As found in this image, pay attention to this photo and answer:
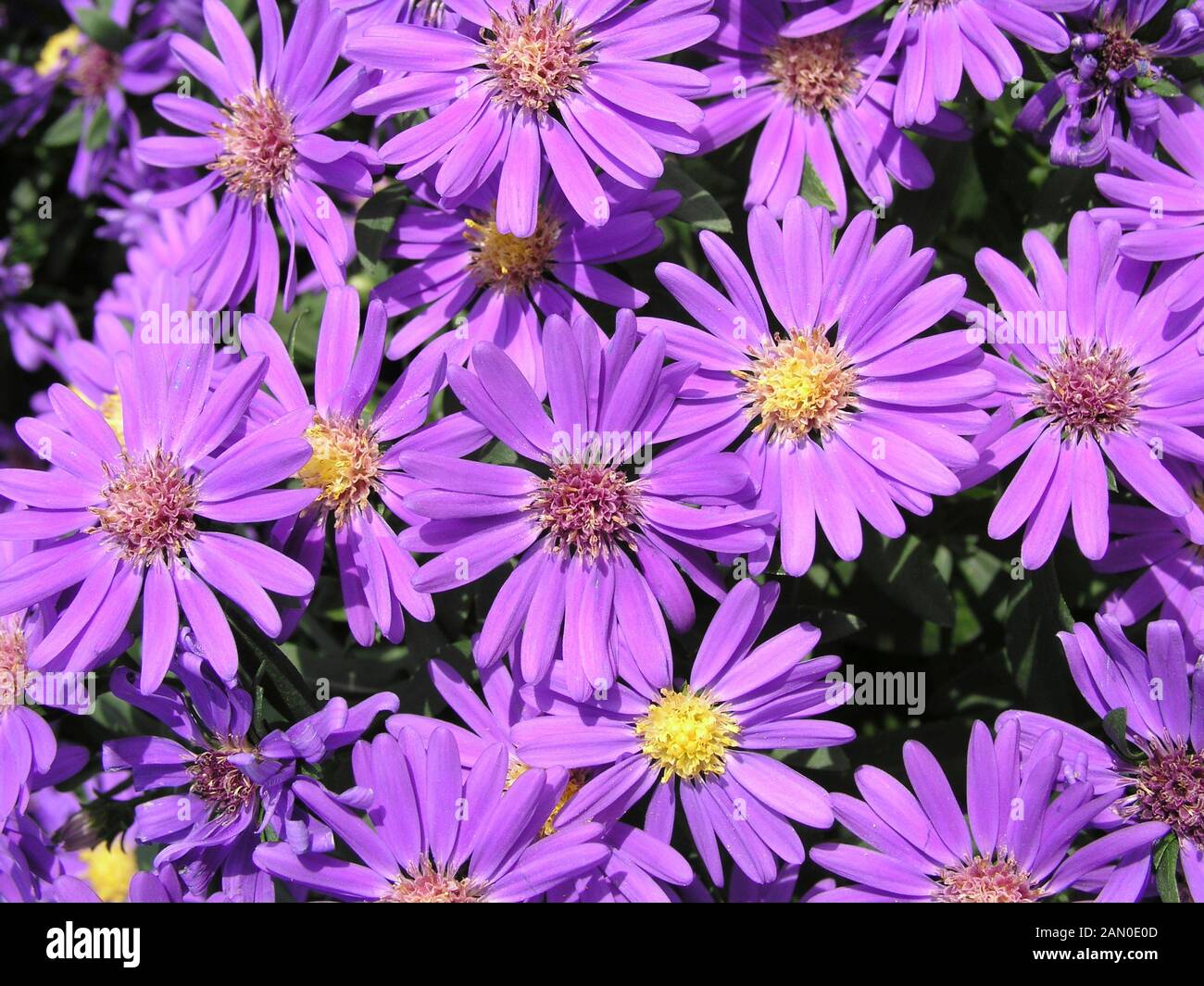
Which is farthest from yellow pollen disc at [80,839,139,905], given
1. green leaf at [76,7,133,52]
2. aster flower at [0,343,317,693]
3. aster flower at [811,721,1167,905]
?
green leaf at [76,7,133,52]

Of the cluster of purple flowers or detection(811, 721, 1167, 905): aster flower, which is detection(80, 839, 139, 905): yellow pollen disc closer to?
the cluster of purple flowers

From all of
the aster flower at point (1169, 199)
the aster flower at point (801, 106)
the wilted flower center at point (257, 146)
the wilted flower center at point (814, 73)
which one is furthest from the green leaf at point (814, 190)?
the wilted flower center at point (257, 146)

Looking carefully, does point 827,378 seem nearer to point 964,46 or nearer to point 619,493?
point 619,493

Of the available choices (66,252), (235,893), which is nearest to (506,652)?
(235,893)

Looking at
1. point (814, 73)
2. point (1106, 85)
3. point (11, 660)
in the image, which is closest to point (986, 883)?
point (1106, 85)

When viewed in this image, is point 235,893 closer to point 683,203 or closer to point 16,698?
point 16,698
